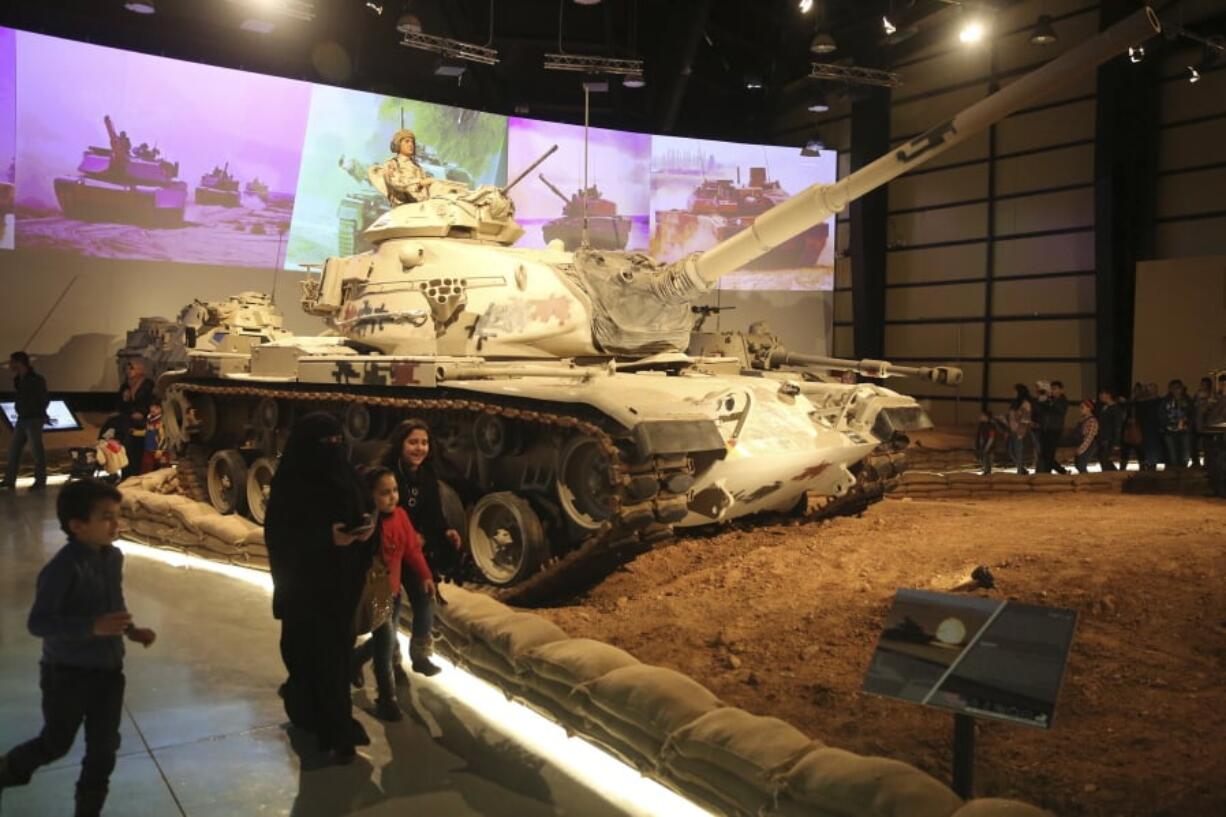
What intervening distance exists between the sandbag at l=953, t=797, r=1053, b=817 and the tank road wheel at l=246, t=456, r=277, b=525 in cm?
773

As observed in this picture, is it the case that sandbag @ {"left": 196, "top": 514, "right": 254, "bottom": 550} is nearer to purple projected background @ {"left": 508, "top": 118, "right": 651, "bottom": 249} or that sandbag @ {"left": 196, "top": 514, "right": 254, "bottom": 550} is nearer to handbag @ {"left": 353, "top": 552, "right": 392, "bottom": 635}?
handbag @ {"left": 353, "top": 552, "right": 392, "bottom": 635}

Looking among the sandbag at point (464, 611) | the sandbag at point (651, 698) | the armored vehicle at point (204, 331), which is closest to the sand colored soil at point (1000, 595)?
the sandbag at point (651, 698)

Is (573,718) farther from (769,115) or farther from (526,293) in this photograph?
(769,115)

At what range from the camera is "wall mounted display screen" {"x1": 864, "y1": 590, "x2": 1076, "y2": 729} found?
9.14 feet

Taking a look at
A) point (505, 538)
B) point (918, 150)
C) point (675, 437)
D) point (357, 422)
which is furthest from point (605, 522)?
point (918, 150)

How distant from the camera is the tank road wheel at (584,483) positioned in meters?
6.81

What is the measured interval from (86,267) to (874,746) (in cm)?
1309

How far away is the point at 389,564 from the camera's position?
4500 millimetres

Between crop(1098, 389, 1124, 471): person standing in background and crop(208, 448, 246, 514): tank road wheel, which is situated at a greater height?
crop(1098, 389, 1124, 471): person standing in background

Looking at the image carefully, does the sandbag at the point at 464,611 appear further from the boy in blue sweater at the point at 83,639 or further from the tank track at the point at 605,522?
the boy in blue sweater at the point at 83,639

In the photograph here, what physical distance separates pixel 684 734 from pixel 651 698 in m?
0.29

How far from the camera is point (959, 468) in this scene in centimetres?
1505

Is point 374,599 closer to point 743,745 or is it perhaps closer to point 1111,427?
point 743,745

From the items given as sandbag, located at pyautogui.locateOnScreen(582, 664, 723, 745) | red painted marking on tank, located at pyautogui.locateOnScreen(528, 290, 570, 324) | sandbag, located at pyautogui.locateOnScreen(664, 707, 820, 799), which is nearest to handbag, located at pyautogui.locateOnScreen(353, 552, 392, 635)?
sandbag, located at pyautogui.locateOnScreen(582, 664, 723, 745)
